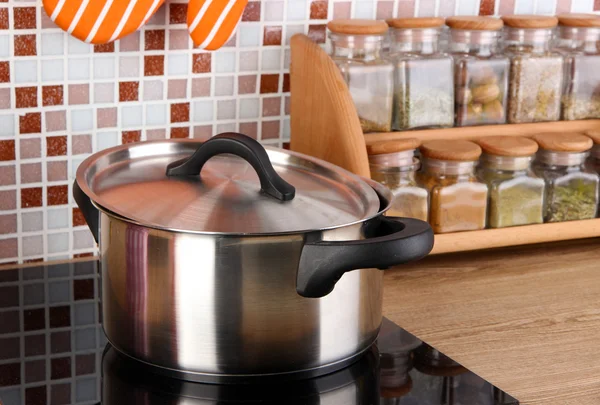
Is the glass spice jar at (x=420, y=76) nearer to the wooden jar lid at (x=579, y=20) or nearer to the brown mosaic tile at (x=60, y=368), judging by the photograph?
the wooden jar lid at (x=579, y=20)

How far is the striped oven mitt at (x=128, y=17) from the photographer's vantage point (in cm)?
110

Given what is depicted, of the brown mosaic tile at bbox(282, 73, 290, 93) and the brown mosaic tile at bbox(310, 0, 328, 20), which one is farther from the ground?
the brown mosaic tile at bbox(310, 0, 328, 20)

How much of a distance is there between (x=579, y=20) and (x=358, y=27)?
1.24 ft

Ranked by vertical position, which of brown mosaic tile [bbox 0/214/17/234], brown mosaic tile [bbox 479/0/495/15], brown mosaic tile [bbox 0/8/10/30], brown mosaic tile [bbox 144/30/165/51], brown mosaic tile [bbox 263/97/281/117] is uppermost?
brown mosaic tile [bbox 479/0/495/15]

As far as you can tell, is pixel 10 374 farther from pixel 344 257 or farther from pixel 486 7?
pixel 486 7

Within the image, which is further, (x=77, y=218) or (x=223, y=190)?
(x=77, y=218)

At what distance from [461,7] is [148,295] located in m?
0.80

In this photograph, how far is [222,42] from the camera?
119 cm

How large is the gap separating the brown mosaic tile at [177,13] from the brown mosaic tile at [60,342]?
465mm

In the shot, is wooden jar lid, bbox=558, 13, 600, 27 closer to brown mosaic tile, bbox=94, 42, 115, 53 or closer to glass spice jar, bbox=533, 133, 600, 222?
glass spice jar, bbox=533, 133, 600, 222

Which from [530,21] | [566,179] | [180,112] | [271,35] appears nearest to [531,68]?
[530,21]

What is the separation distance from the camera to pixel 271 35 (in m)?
1.29

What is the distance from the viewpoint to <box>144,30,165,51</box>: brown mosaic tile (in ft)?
4.00

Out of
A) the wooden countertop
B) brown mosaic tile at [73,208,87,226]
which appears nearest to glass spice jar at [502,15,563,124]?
the wooden countertop
